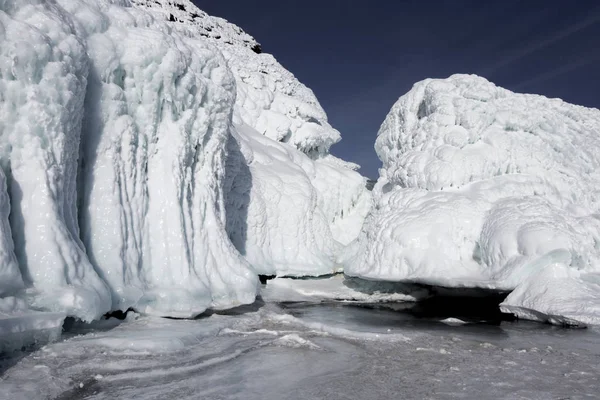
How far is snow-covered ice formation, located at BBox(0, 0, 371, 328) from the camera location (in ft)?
22.5

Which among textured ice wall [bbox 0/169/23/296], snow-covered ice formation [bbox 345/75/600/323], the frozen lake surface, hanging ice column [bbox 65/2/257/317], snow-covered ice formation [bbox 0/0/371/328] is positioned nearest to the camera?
the frozen lake surface

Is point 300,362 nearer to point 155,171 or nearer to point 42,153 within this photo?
point 42,153

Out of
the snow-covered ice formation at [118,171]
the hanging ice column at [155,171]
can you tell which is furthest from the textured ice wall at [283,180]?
the hanging ice column at [155,171]

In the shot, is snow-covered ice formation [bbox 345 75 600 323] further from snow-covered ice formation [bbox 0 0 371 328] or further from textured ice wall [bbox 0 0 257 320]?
textured ice wall [bbox 0 0 257 320]

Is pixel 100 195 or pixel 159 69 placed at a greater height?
pixel 159 69

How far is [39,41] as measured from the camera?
280 inches

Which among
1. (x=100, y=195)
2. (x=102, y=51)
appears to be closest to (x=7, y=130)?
(x=100, y=195)

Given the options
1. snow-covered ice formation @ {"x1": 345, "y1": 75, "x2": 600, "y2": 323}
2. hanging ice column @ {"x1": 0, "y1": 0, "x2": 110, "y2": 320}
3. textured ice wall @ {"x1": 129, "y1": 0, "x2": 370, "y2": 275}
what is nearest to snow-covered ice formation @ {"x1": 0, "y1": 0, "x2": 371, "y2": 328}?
hanging ice column @ {"x1": 0, "y1": 0, "x2": 110, "y2": 320}

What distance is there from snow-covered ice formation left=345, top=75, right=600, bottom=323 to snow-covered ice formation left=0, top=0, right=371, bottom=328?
445 cm

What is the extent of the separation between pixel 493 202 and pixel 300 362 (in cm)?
889

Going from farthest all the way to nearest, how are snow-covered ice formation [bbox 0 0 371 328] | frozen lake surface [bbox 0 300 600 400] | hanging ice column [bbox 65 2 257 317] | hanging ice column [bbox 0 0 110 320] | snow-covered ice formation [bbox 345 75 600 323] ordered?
snow-covered ice formation [bbox 345 75 600 323] → hanging ice column [bbox 65 2 257 317] → snow-covered ice formation [bbox 0 0 371 328] → hanging ice column [bbox 0 0 110 320] → frozen lake surface [bbox 0 300 600 400]

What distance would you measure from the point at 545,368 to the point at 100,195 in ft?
25.8

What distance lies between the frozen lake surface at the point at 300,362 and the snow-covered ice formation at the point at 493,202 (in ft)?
5.81

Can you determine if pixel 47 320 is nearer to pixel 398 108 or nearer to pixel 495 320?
pixel 495 320
